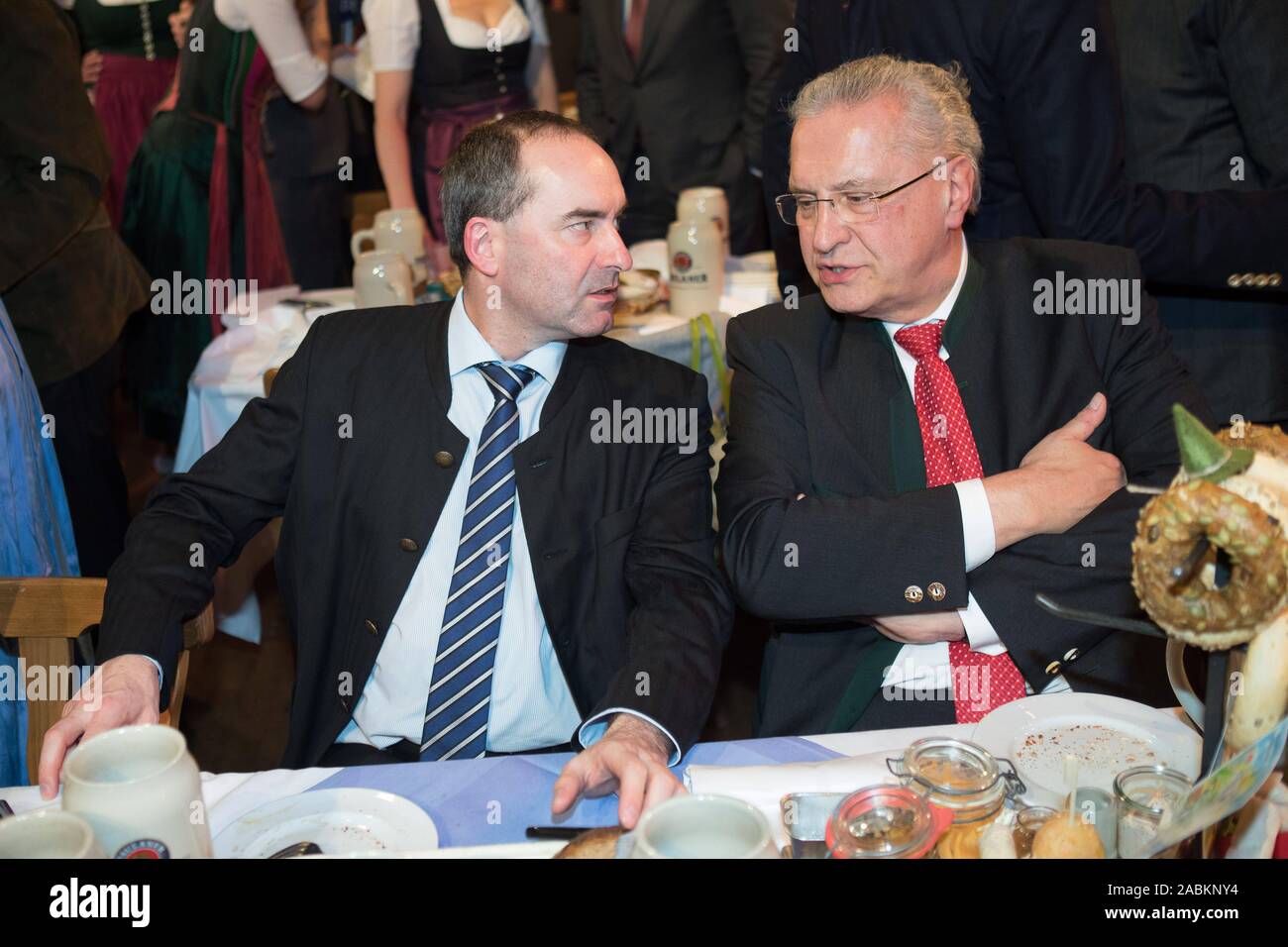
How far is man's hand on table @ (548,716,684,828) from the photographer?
1.45 m

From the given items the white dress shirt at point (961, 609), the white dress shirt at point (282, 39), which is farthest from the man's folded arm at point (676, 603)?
the white dress shirt at point (282, 39)

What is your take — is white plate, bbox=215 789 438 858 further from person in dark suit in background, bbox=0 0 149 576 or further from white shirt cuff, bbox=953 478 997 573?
person in dark suit in background, bbox=0 0 149 576

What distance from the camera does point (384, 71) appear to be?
4410 millimetres

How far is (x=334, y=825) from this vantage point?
4.79 ft

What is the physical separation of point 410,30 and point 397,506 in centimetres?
275

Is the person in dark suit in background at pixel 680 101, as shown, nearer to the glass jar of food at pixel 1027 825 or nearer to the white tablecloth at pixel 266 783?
the white tablecloth at pixel 266 783

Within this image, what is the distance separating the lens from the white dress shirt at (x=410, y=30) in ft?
14.0

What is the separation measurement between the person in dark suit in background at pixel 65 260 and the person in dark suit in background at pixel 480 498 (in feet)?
4.23

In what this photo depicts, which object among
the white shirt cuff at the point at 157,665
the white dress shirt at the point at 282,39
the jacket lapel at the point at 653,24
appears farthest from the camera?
the jacket lapel at the point at 653,24

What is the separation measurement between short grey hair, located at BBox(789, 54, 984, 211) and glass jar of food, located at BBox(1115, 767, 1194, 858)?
3.65ft

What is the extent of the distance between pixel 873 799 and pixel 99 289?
2.66 metres

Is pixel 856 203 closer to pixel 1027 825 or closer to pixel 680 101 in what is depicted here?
pixel 1027 825

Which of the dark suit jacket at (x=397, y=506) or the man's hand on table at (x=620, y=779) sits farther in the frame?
A: the dark suit jacket at (x=397, y=506)
